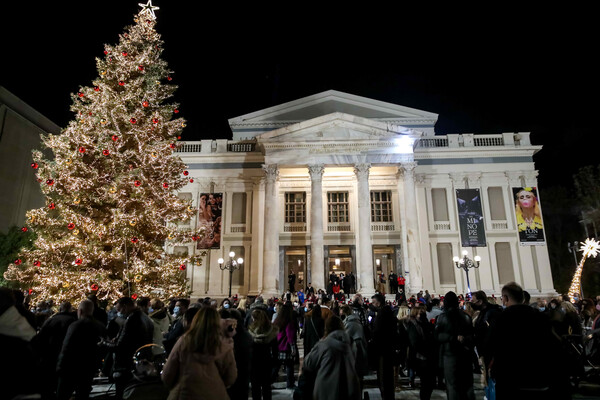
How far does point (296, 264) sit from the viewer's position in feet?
86.0

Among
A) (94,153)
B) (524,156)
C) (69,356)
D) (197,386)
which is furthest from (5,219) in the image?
(524,156)

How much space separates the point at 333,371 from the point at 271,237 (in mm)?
19612

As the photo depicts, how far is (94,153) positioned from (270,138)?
13.0 m

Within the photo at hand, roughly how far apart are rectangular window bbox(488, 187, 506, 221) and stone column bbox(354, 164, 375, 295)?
33.0ft

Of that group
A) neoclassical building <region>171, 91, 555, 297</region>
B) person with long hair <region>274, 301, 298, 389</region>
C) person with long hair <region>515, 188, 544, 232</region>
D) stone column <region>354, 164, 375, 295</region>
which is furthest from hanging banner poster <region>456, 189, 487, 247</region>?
person with long hair <region>274, 301, 298, 389</region>

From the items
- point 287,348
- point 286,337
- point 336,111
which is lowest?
point 287,348

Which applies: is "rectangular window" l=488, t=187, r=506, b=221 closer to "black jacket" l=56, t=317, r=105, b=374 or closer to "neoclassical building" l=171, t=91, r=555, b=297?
"neoclassical building" l=171, t=91, r=555, b=297

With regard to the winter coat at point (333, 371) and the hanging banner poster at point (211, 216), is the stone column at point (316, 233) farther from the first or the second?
the winter coat at point (333, 371)

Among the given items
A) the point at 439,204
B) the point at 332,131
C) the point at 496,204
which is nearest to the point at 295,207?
the point at 332,131

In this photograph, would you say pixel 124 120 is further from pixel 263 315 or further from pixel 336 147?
pixel 336 147

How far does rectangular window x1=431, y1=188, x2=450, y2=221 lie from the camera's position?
25.9 metres

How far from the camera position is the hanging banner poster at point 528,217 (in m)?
23.7

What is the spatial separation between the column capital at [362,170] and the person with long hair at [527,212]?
10.9 m

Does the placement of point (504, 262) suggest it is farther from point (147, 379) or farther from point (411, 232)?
point (147, 379)
